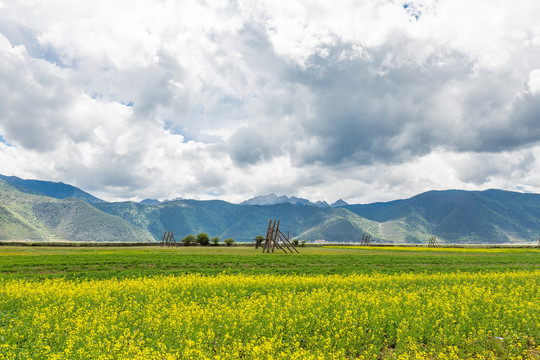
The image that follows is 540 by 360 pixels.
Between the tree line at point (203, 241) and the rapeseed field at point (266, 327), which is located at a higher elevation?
the rapeseed field at point (266, 327)

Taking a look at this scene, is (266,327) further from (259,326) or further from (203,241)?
(203,241)

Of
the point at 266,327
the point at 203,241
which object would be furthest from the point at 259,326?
the point at 203,241

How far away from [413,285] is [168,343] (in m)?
16.4

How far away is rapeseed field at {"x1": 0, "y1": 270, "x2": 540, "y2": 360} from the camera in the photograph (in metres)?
9.76

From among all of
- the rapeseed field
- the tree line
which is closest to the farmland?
the rapeseed field

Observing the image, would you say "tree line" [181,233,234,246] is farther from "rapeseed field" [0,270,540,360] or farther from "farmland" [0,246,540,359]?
"rapeseed field" [0,270,540,360]

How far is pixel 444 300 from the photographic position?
16094 mm

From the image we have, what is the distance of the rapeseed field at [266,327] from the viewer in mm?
9758

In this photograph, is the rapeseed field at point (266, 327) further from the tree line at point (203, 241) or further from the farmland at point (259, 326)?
the tree line at point (203, 241)

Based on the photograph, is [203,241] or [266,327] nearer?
[266,327]

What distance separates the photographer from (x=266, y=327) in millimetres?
11609

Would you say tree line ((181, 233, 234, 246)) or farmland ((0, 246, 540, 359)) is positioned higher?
farmland ((0, 246, 540, 359))

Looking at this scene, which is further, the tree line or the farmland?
the tree line

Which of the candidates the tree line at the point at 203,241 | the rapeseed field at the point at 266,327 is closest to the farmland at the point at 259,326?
the rapeseed field at the point at 266,327
